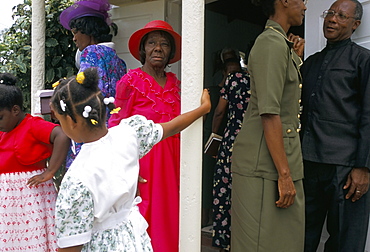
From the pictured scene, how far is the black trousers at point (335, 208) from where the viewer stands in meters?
2.66

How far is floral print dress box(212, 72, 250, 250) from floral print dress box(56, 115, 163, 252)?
1.35 meters

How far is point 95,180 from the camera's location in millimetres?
1865

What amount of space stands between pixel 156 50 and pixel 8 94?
40.6 inches

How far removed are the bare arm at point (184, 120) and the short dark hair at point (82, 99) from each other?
0.49 meters

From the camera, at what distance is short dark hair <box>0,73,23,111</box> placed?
293cm

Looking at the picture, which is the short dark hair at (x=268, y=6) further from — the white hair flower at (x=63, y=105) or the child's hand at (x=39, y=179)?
the child's hand at (x=39, y=179)

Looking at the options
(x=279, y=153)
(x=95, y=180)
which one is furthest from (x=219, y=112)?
(x=95, y=180)

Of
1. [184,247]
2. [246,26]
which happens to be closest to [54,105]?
[184,247]

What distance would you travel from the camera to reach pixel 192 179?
8.48 feet

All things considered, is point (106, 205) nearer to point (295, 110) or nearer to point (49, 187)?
point (295, 110)

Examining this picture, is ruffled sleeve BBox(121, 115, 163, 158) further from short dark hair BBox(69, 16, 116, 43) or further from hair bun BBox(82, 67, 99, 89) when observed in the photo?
short dark hair BBox(69, 16, 116, 43)

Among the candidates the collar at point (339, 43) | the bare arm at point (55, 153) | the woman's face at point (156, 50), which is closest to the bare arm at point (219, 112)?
the woman's face at point (156, 50)

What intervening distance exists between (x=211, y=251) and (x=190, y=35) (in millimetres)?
2458

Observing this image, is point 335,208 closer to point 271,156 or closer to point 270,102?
point 271,156
